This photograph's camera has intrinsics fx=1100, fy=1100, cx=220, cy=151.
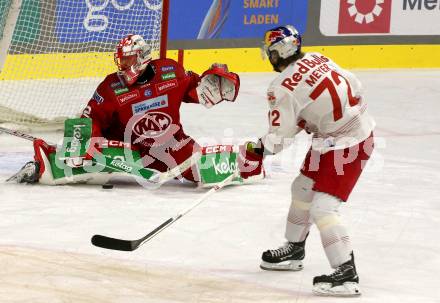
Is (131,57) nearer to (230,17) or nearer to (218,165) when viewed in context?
(218,165)

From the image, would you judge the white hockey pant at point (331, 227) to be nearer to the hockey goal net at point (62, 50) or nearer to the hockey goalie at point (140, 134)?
the hockey goalie at point (140, 134)

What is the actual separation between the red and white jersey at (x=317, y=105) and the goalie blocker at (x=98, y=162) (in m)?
1.93

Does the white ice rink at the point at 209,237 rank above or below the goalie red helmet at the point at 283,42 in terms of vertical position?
below

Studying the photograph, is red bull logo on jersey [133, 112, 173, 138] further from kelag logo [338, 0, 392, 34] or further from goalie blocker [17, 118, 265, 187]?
kelag logo [338, 0, 392, 34]

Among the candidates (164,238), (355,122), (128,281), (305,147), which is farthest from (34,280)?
(305,147)

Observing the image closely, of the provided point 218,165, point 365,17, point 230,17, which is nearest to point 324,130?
point 218,165

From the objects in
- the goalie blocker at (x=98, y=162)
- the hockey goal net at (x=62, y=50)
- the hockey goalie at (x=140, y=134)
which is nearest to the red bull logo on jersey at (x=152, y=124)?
the hockey goalie at (x=140, y=134)

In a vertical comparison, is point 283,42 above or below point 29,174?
above

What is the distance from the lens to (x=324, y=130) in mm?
4371

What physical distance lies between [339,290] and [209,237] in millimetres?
Result: 1111

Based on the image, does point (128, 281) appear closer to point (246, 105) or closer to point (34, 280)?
point (34, 280)

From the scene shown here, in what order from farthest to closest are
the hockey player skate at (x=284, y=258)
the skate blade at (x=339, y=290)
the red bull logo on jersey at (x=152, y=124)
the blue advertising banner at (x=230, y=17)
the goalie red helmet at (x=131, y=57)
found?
the blue advertising banner at (x=230, y=17) → the red bull logo on jersey at (x=152, y=124) → the goalie red helmet at (x=131, y=57) → the hockey player skate at (x=284, y=258) → the skate blade at (x=339, y=290)

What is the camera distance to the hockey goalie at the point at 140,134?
6277 mm

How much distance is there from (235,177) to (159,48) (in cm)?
185
